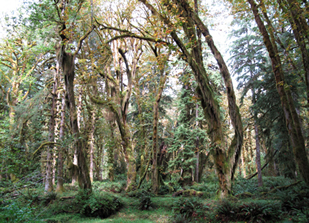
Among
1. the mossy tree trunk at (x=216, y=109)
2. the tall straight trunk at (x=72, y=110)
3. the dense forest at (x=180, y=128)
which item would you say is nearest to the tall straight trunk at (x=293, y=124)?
the dense forest at (x=180, y=128)

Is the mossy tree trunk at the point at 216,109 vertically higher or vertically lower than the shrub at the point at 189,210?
higher

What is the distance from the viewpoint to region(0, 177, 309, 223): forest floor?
205 inches

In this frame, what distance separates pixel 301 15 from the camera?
6.12 meters

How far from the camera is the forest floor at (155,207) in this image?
5.20 meters

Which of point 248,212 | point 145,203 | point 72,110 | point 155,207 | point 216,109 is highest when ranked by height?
point 72,110

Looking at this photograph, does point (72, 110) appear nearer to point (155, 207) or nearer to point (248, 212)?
point (155, 207)

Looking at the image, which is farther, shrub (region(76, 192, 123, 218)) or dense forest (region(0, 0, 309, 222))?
shrub (region(76, 192, 123, 218))

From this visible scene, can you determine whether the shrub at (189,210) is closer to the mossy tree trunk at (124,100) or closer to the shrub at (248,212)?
the shrub at (248,212)

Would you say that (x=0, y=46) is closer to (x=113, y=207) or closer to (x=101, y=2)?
(x=101, y=2)

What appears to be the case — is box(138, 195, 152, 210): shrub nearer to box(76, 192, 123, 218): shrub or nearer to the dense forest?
the dense forest

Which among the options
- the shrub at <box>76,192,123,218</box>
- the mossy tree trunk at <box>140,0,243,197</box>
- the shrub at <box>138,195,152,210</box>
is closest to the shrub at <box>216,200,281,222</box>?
the mossy tree trunk at <box>140,0,243,197</box>

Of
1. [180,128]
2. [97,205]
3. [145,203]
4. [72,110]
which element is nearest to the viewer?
[97,205]

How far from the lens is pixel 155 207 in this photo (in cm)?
937

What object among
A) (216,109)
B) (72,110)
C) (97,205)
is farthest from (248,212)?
(72,110)
